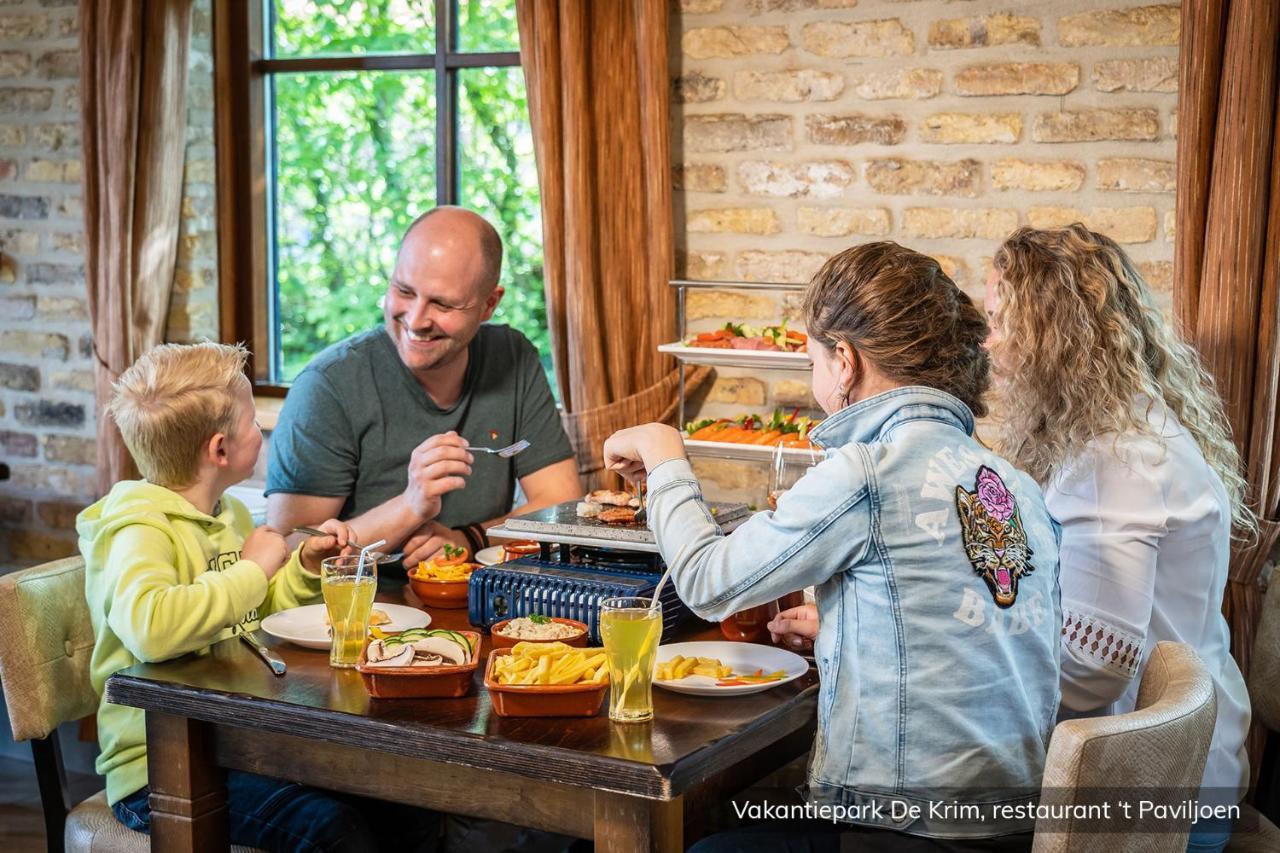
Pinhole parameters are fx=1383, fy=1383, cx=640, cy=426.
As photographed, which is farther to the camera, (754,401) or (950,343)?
(754,401)

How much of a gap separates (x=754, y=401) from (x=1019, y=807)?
1986 millimetres

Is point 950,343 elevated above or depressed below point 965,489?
above

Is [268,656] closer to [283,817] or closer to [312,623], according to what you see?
[312,623]

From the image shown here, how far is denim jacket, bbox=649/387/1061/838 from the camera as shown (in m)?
1.68

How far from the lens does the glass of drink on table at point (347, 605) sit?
1.95 metres

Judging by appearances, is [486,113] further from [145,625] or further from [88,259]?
[145,625]

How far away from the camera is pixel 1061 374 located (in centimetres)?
218

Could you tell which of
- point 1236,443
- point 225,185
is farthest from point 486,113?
point 1236,443

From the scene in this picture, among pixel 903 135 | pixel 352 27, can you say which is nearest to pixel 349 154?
pixel 352 27

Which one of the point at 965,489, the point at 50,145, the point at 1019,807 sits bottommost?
the point at 1019,807

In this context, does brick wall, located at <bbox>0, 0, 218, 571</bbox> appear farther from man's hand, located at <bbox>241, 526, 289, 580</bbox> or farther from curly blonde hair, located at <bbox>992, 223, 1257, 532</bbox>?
curly blonde hair, located at <bbox>992, 223, 1257, 532</bbox>

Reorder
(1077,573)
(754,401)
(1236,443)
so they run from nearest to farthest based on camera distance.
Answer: (1077,573), (1236,443), (754,401)

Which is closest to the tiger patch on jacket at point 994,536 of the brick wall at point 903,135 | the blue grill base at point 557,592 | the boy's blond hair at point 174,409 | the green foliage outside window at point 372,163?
the blue grill base at point 557,592

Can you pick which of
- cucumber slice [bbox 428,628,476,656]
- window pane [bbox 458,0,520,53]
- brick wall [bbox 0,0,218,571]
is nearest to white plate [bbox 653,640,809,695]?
cucumber slice [bbox 428,628,476,656]
